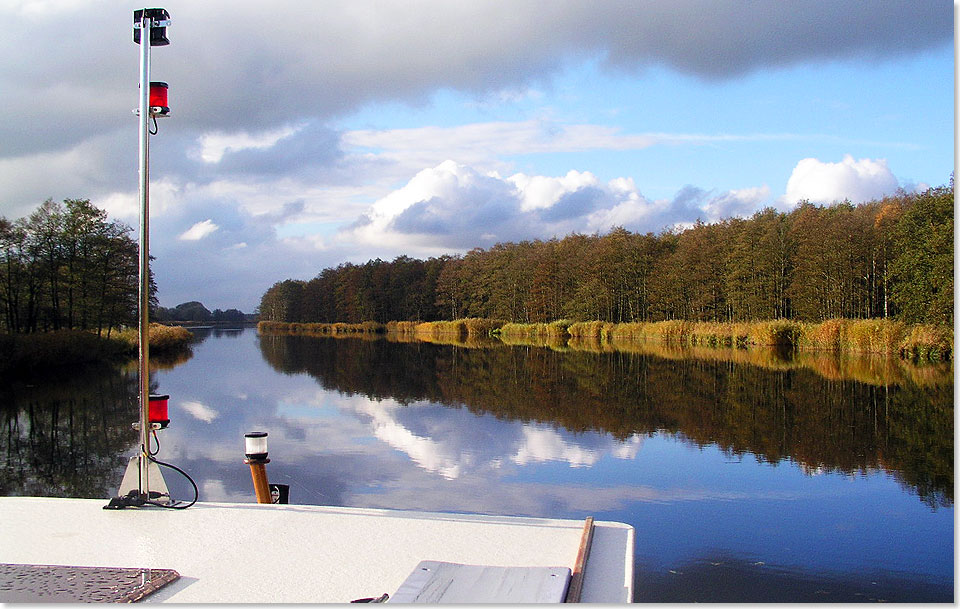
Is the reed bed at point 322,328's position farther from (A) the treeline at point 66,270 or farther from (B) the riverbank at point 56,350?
(B) the riverbank at point 56,350

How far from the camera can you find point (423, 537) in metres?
3.19

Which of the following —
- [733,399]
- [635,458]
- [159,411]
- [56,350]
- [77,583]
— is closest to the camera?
[77,583]

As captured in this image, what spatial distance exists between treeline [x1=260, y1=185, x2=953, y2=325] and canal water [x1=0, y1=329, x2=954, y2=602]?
30.7 ft

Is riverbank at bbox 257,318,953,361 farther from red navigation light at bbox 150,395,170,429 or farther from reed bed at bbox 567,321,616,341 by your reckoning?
red navigation light at bbox 150,395,170,429

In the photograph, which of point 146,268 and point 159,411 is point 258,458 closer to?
point 159,411

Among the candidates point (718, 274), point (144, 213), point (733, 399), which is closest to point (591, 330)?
point (718, 274)

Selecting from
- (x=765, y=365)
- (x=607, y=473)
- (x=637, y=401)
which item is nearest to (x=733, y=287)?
(x=765, y=365)

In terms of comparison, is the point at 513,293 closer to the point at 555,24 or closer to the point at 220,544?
the point at 555,24

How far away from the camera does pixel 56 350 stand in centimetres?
1834

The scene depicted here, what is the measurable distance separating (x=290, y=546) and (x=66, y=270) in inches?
893

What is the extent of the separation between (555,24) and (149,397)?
5.36 meters

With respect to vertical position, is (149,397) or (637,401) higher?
(149,397)

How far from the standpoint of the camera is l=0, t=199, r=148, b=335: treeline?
19.7 m

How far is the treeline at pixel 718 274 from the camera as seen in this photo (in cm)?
2245
